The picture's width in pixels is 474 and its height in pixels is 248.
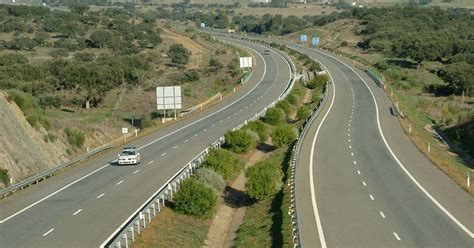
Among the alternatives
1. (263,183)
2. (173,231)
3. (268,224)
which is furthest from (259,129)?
(173,231)

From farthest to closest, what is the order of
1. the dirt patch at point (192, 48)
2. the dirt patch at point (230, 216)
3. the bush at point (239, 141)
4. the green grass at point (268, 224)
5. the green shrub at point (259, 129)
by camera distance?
the dirt patch at point (192, 48), the green shrub at point (259, 129), the bush at point (239, 141), the dirt patch at point (230, 216), the green grass at point (268, 224)

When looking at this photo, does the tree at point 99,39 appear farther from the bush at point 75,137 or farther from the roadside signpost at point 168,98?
the bush at point 75,137

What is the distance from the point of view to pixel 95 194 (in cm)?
3778

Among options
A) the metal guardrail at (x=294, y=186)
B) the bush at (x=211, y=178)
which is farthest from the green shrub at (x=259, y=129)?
the bush at (x=211, y=178)

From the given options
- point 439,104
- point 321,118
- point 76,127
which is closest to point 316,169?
point 76,127

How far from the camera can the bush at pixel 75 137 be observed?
2264 inches

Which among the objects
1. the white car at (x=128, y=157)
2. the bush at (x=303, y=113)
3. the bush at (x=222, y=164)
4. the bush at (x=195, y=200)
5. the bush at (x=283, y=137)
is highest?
the bush at (x=195, y=200)

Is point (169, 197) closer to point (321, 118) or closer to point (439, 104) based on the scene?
point (321, 118)

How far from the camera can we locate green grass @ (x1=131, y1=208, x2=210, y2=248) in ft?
94.0

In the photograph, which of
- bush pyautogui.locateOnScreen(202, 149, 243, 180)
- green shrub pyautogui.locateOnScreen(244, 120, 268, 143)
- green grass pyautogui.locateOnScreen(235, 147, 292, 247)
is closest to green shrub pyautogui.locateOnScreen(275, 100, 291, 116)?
green shrub pyautogui.locateOnScreen(244, 120, 268, 143)

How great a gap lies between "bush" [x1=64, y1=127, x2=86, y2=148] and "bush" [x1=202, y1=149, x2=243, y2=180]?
1472cm

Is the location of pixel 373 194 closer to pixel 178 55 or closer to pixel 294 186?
pixel 294 186

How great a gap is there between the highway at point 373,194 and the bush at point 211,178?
162 inches

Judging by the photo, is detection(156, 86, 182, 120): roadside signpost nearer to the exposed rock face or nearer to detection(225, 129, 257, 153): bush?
detection(225, 129, 257, 153): bush
